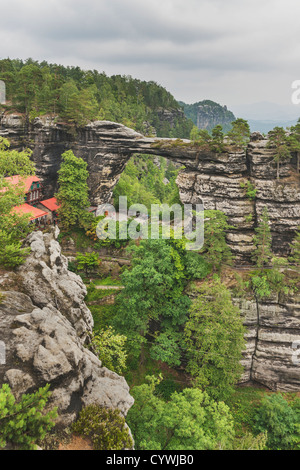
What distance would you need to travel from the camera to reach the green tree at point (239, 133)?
3105 cm

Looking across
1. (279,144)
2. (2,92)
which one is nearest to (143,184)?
(2,92)

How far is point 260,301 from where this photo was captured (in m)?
27.6

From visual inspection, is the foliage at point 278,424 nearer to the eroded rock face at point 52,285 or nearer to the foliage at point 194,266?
the foliage at point 194,266

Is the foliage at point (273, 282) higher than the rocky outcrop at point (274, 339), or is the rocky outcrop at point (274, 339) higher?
the foliage at point (273, 282)

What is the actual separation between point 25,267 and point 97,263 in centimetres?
1385

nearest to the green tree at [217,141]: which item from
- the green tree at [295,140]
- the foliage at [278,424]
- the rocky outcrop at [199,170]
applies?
the rocky outcrop at [199,170]

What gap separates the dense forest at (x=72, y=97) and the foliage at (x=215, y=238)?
74.2 feet

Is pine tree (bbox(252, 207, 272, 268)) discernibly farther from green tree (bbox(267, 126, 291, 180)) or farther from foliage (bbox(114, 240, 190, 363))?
foliage (bbox(114, 240, 190, 363))

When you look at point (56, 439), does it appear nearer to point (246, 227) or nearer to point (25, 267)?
point (25, 267)

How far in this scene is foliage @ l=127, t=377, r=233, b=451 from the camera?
15438 mm

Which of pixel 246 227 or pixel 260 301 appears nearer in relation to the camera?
pixel 260 301

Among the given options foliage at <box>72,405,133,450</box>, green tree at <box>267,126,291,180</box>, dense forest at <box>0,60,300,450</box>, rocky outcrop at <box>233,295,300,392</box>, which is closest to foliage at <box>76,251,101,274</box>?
dense forest at <box>0,60,300,450</box>

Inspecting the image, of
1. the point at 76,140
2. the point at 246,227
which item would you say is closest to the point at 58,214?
the point at 76,140

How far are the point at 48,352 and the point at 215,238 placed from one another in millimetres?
19690
